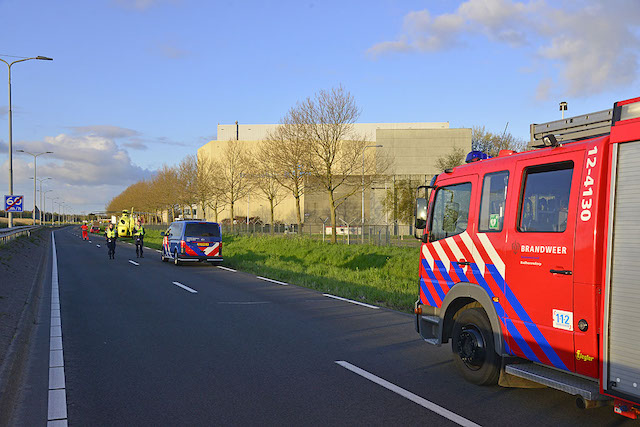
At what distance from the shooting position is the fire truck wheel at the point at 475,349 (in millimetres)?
5875

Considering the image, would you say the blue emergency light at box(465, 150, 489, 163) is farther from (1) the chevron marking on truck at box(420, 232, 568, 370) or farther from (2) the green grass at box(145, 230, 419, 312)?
(2) the green grass at box(145, 230, 419, 312)

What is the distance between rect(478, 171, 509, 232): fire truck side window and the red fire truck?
0.01m

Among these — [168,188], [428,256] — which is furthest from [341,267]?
[168,188]

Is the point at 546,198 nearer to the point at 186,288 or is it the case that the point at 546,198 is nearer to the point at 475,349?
the point at 475,349

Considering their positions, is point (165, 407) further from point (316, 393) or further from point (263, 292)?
point (263, 292)

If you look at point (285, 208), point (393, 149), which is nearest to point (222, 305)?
point (393, 149)

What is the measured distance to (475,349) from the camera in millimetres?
6062

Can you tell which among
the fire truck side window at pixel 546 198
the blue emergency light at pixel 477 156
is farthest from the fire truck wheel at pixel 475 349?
the blue emergency light at pixel 477 156

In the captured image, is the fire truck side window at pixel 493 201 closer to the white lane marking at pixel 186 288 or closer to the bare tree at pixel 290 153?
the white lane marking at pixel 186 288

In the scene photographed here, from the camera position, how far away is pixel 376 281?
16.5 meters

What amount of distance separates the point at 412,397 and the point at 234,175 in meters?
43.8

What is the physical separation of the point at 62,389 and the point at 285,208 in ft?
235

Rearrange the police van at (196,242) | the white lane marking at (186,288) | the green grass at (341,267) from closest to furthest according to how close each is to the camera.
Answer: the green grass at (341,267) < the white lane marking at (186,288) < the police van at (196,242)

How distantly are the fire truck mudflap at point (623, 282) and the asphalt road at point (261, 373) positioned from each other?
0.81 m
